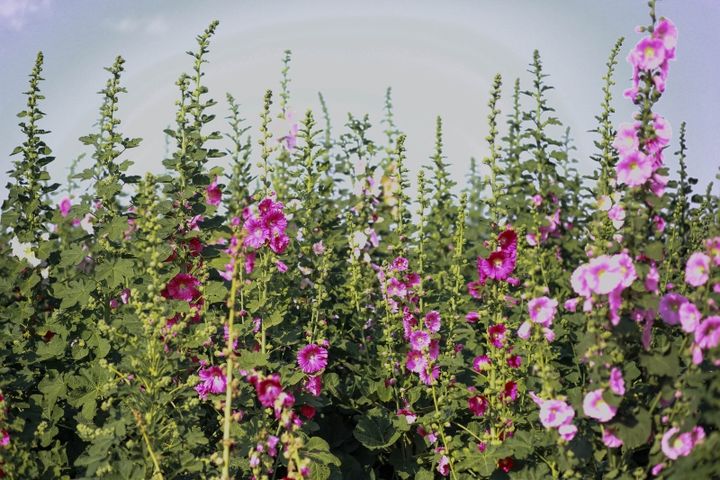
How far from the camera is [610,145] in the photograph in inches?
180

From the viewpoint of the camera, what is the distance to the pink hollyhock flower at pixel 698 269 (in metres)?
2.64

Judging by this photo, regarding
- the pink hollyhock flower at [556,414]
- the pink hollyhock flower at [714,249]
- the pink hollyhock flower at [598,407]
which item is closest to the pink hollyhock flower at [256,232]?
the pink hollyhock flower at [556,414]

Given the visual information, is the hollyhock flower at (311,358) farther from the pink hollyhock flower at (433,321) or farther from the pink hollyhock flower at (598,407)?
the pink hollyhock flower at (598,407)

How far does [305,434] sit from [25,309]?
1.79 m

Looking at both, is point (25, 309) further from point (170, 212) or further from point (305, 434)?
point (305, 434)

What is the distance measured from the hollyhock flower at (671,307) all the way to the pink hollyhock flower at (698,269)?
8 centimetres

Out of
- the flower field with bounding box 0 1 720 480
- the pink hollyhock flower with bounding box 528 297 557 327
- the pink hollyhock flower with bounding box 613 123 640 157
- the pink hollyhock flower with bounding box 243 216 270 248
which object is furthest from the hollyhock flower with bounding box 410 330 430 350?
the pink hollyhock flower with bounding box 613 123 640 157

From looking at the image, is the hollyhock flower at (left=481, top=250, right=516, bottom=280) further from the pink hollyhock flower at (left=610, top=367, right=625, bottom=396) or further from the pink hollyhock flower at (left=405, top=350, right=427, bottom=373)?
the pink hollyhock flower at (left=610, top=367, right=625, bottom=396)

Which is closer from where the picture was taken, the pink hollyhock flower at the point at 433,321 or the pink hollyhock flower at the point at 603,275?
the pink hollyhock flower at the point at 603,275

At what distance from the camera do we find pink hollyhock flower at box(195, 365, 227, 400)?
366 cm

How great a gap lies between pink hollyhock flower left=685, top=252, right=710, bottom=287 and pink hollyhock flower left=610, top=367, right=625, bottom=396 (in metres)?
0.41

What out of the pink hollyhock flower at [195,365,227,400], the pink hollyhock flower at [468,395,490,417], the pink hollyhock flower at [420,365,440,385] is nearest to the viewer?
the pink hollyhock flower at [195,365,227,400]

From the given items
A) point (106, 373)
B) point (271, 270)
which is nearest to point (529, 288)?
point (271, 270)

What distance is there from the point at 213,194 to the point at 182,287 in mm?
Result: 603
